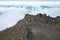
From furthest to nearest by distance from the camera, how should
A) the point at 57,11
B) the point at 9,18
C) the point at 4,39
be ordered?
the point at 9,18
the point at 57,11
the point at 4,39

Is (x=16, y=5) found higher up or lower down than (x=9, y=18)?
higher up

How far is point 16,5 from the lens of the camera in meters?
3.31

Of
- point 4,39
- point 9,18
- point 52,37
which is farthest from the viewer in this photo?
point 9,18

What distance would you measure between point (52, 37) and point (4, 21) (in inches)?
78.3

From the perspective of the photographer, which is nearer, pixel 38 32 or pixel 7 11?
pixel 38 32

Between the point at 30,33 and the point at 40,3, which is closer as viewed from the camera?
the point at 30,33

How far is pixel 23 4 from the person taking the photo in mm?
3256

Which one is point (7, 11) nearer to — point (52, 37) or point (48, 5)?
point (48, 5)

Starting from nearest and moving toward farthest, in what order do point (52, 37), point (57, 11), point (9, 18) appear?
1. point (52, 37)
2. point (57, 11)
3. point (9, 18)

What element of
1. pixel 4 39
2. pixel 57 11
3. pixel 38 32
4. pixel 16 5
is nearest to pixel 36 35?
pixel 38 32

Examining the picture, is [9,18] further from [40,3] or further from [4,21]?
[40,3]

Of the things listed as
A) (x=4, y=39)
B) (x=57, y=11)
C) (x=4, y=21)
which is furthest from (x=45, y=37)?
(x=4, y=21)

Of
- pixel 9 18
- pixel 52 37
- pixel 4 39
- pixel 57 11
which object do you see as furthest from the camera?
pixel 9 18

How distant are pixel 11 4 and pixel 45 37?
2.08m
